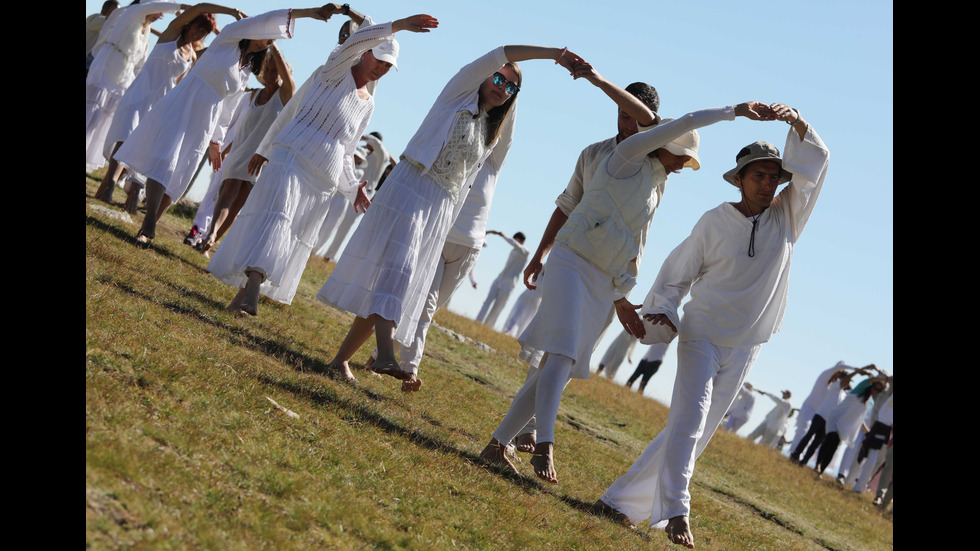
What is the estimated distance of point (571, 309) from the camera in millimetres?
5996

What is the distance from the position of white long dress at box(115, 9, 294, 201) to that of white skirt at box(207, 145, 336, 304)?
193 cm

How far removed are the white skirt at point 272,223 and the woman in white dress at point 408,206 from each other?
1.13 meters

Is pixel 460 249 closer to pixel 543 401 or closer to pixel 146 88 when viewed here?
pixel 543 401

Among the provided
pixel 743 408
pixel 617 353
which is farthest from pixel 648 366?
pixel 743 408

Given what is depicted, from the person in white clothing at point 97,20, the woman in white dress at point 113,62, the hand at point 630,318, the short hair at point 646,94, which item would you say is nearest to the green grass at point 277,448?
the hand at point 630,318

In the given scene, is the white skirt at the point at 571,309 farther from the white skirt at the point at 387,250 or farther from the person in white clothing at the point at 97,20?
the person in white clothing at the point at 97,20

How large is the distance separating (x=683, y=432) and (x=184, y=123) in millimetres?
6108

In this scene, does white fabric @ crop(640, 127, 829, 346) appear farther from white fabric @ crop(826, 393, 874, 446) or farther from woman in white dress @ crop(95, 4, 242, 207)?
white fabric @ crop(826, 393, 874, 446)

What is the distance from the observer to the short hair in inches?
253

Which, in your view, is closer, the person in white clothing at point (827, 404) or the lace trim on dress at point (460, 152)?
the lace trim on dress at point (460, 152)

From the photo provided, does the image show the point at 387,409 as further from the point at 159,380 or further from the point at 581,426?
the point at 581,426

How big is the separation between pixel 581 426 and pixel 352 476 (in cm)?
741

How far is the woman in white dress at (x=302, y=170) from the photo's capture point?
7.46 metres
